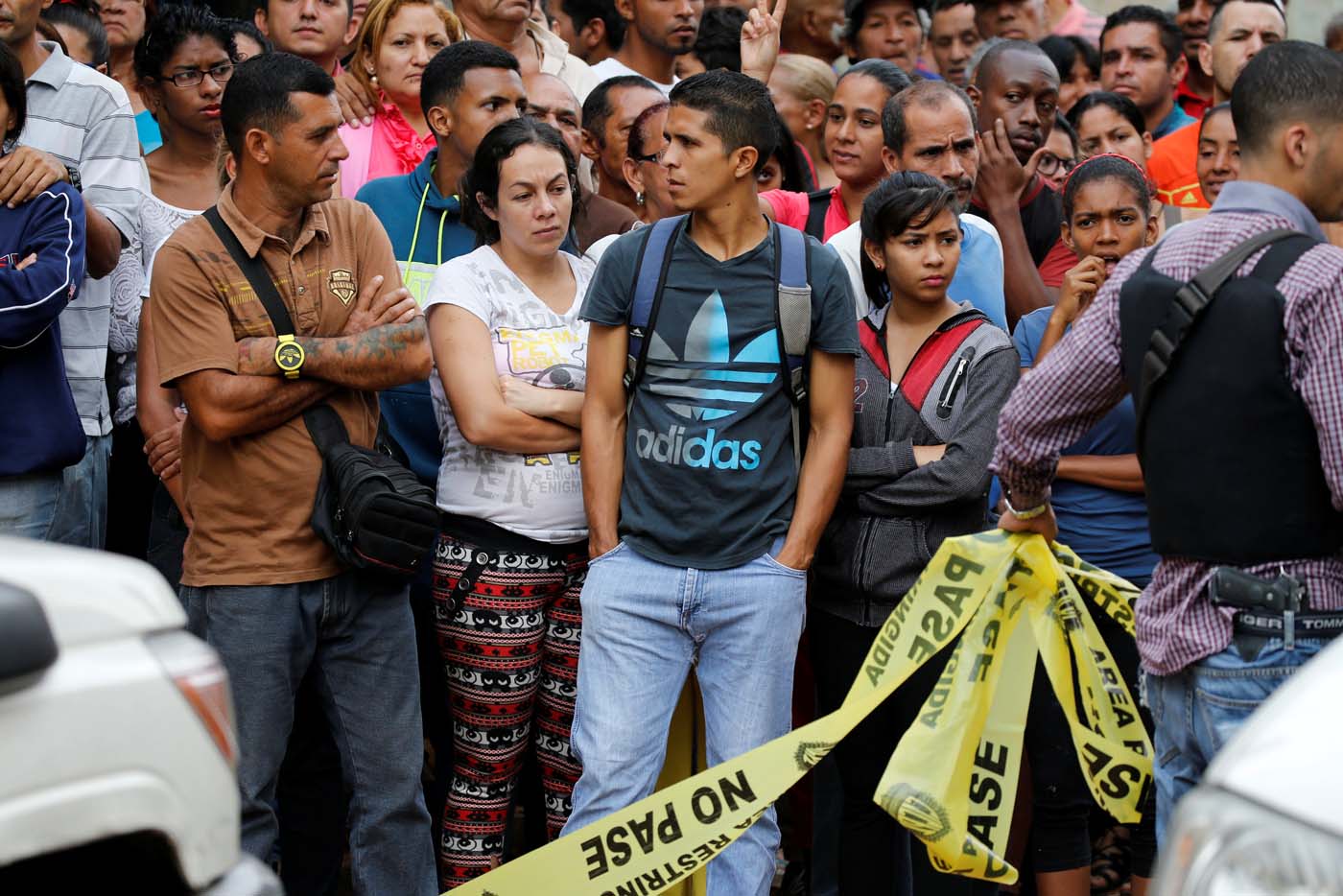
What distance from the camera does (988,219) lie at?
23.1ft

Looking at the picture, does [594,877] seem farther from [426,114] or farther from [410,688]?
[426,114]

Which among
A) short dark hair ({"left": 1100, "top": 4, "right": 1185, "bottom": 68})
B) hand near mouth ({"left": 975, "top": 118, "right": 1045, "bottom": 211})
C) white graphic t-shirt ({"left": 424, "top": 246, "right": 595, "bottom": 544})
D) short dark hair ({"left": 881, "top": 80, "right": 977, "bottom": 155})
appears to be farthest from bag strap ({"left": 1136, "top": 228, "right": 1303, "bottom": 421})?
short dark hair ({"left": 1100, "top": 4, "right": 1185, "bottom": 68})

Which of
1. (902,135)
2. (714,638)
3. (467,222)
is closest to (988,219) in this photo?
(902,135)

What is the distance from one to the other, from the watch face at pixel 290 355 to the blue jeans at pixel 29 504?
41.3 inches

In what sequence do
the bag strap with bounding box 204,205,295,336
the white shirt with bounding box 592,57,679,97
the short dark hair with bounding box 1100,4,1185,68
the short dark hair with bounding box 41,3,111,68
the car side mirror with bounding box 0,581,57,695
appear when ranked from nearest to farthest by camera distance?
1. the car side mirror with bounding box 0,581,57,695
2. the bag strap with bounding box 204,205,295,336
3. the short dark hair with bounding box 41,3,111,68
4. the white shirt with bounding box 592,57,679,97
5. the short dark hair with bounding box 1100,4,1185,68

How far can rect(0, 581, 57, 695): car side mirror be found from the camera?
2.55 metres

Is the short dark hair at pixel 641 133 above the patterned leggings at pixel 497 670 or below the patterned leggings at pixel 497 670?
above

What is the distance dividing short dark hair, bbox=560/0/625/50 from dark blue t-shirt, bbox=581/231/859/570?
5.16 metres

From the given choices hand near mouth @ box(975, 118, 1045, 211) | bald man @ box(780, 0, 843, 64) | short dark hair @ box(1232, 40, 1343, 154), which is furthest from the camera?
bald man @ box(780, 0, 843, 64)

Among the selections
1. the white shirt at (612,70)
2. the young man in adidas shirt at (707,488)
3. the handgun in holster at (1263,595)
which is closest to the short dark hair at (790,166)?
the white shirt at (612,70)

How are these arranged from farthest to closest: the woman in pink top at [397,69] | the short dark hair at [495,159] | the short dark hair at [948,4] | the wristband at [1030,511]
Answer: the short dark hair at [948,4] < the woman in pink top at [397,69] < the short dark hair at [495,159] < the wristband at [1030,511]

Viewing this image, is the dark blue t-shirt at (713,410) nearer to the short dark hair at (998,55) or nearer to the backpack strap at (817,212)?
the backpack strap at (817,212)

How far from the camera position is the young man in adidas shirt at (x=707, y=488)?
4.88 m

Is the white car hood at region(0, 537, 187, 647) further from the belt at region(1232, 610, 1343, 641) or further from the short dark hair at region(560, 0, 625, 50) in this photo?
the short dark hair at region(560, 0, 625, 50)
